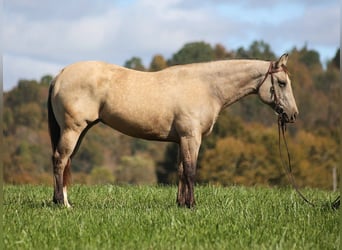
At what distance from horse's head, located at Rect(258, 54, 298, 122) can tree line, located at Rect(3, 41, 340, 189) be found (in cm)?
3898

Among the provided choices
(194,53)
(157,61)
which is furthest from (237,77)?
(194,53)

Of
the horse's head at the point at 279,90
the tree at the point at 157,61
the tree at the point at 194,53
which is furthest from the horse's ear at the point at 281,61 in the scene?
the tree at the point at 194,53

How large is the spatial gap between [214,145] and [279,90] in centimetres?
5160

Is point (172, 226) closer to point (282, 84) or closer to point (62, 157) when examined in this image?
point (62, 157)

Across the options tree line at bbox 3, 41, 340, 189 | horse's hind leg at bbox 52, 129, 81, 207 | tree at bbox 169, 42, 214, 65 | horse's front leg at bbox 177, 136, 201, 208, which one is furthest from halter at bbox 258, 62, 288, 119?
tree at bbox 169, 42, 214, 65

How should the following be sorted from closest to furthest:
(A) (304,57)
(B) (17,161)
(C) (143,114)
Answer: (C) (143,114)
(B) (17,161)
(A) (304,57)

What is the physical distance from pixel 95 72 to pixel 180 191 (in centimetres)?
211

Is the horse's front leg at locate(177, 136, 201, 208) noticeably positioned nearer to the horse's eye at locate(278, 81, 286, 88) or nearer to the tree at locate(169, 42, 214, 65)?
the horse's eye at locate(278, 81, 286, 88)

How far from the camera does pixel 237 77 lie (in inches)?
378

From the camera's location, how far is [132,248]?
622 cm

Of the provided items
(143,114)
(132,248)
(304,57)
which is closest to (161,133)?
(143,114)

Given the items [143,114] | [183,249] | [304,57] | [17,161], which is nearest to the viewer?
[183,249]

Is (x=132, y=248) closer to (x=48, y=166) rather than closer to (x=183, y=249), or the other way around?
(x=183, y=249)

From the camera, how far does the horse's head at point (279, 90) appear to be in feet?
31.1
